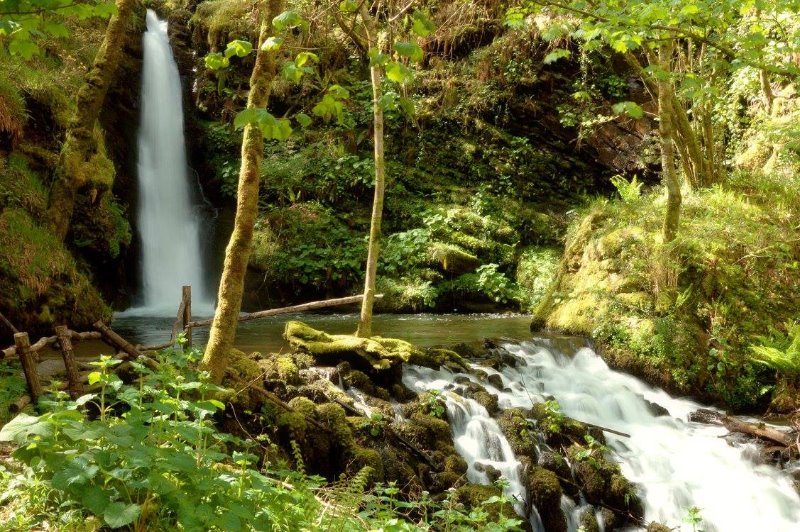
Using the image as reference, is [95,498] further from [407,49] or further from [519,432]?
[519,432]

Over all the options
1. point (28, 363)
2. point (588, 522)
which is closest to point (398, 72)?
point (28, 363)

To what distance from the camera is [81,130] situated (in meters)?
8.45

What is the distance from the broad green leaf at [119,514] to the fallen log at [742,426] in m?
6.87

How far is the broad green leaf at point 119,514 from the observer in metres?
1.99

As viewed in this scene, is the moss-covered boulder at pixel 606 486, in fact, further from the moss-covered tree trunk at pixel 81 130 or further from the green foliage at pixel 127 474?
the moss-covered tree trunk at pixel 81 130

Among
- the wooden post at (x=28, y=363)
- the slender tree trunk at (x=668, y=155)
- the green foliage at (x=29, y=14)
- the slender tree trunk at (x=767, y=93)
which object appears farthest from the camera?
the slender tree trunk at (x=767, y=93)

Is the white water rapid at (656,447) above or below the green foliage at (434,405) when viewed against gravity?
below

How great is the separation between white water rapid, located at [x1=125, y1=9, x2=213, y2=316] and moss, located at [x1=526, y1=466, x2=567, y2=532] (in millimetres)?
9133

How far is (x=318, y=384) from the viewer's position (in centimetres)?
612

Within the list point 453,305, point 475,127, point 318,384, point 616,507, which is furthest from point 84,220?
point 475,127

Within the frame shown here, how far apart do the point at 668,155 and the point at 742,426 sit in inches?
161

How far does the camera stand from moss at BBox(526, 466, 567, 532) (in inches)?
210

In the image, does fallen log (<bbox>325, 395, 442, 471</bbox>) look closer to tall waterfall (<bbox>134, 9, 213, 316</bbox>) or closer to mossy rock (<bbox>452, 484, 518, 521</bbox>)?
mossy rock (<bbox>452, 484, 518, 521</bbox>)

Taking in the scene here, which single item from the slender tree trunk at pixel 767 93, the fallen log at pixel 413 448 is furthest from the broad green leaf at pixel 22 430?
the slender tree trunk at pixel 767 93
